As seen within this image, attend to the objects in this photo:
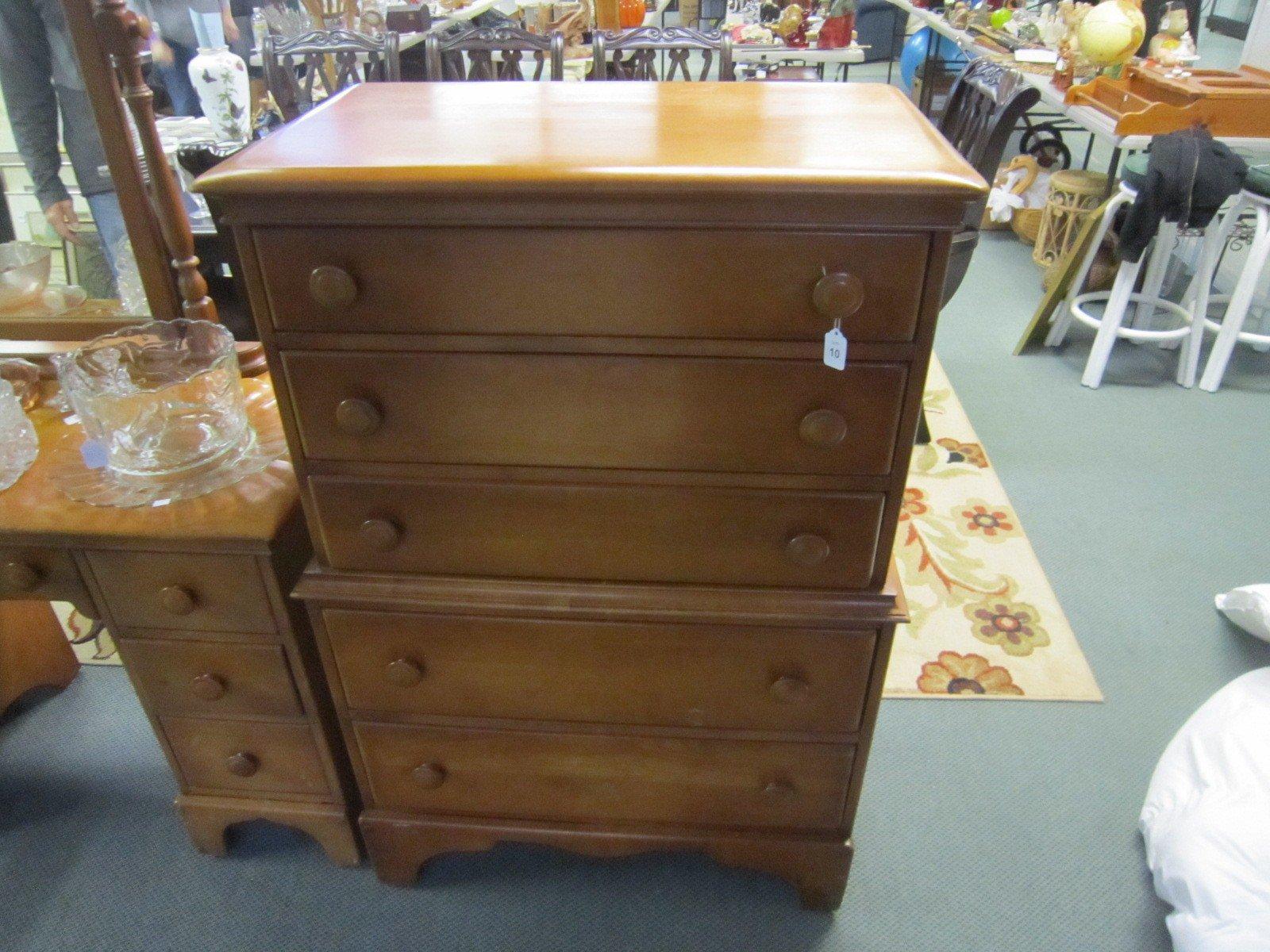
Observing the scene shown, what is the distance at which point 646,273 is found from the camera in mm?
911

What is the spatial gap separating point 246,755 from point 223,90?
4.17 feet

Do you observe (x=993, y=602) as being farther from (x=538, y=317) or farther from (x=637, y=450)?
(x=538, y=317)

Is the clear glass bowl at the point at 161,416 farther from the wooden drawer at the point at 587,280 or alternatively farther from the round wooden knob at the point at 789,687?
the round wooden knob at the point at 789,687

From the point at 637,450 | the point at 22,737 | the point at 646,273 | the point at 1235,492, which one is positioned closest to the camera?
the point at 646,273

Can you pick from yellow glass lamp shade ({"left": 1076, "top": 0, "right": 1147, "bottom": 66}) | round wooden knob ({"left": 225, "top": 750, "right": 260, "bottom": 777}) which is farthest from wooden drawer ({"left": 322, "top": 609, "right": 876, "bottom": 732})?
yellow glass lamp shade ({"left": 1076, "top": 0, "right": 1147, "bottom": 66})

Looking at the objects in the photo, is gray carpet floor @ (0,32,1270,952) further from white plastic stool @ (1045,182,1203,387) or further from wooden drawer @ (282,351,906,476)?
white plastic stool @ (1045,182,1203,387)

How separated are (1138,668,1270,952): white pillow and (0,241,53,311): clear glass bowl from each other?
7.12 ft

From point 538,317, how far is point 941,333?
287 centimetres

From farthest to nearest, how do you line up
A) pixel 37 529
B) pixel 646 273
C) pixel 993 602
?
pixel 993 602, pixel 37 529, pixel 646 273

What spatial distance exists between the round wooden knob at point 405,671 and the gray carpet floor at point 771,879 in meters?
0.51

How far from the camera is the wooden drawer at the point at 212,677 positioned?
130 centimetres

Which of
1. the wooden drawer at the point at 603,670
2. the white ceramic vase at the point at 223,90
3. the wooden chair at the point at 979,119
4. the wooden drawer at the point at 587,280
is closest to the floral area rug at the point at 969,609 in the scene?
the wooden chair at the point at 979,119

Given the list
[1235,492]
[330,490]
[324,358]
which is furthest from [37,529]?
[1235,492]

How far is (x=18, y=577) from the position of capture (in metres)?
1.24
